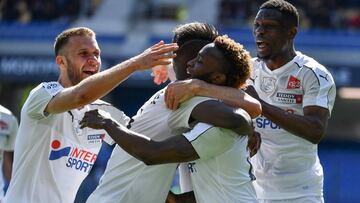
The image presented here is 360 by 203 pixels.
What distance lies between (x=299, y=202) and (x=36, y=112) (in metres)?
1.90

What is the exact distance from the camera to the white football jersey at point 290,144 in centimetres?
643

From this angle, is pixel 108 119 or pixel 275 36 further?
pixel 275 36

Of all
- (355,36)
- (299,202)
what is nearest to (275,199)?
(299,202)

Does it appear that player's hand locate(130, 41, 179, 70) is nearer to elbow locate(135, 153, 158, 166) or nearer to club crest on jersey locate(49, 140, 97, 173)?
elbow locate(135, 153, 158, 166)

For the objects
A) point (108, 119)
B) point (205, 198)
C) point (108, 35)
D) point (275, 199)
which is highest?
Answer: point (108, 119)

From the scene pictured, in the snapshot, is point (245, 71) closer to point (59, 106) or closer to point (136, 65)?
point (136, 65)

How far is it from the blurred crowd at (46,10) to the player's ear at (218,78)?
55.3ft

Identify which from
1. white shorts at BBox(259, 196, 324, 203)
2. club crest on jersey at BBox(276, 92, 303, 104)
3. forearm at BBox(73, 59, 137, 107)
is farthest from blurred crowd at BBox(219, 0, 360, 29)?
forearm at BBox(73, 59, 137, 107)

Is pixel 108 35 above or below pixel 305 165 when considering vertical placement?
below

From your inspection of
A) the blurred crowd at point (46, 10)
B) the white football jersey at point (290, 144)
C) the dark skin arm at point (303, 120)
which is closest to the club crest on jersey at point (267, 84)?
the white football jersey at point (290, 144)

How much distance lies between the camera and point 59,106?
5645 millimetres

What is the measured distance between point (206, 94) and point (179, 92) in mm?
152

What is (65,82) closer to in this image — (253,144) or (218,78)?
(253,144)

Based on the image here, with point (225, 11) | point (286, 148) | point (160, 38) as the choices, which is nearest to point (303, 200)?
point (286, 148)
